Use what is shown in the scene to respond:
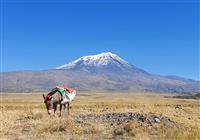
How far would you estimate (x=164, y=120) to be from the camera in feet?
80.6

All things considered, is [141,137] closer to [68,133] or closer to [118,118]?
[68,133]

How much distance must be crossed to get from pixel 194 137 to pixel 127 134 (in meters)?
4.00

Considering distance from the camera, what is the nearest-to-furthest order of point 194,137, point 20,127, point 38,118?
point 194,137, point 20,127, point 38,118

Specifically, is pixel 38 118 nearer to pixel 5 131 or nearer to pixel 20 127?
pixel 20 127

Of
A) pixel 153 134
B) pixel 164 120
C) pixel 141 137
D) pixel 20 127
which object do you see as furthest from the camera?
pixel 164 120

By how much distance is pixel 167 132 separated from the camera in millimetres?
18344

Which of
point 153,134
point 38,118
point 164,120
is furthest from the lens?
point 38,118

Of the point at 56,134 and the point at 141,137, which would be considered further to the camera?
the point at 56,134

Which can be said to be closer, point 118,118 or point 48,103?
point 118,118

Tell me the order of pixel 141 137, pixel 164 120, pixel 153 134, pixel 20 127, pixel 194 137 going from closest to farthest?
pixel 194 137, pixel 141 137, pixel 153 134, pixel 20 127, pixel 164 120

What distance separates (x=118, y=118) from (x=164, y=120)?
289cm

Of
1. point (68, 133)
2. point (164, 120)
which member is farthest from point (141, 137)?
point (164, 120)

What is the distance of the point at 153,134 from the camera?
1905 cm

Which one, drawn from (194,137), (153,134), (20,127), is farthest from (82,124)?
(194,137)
